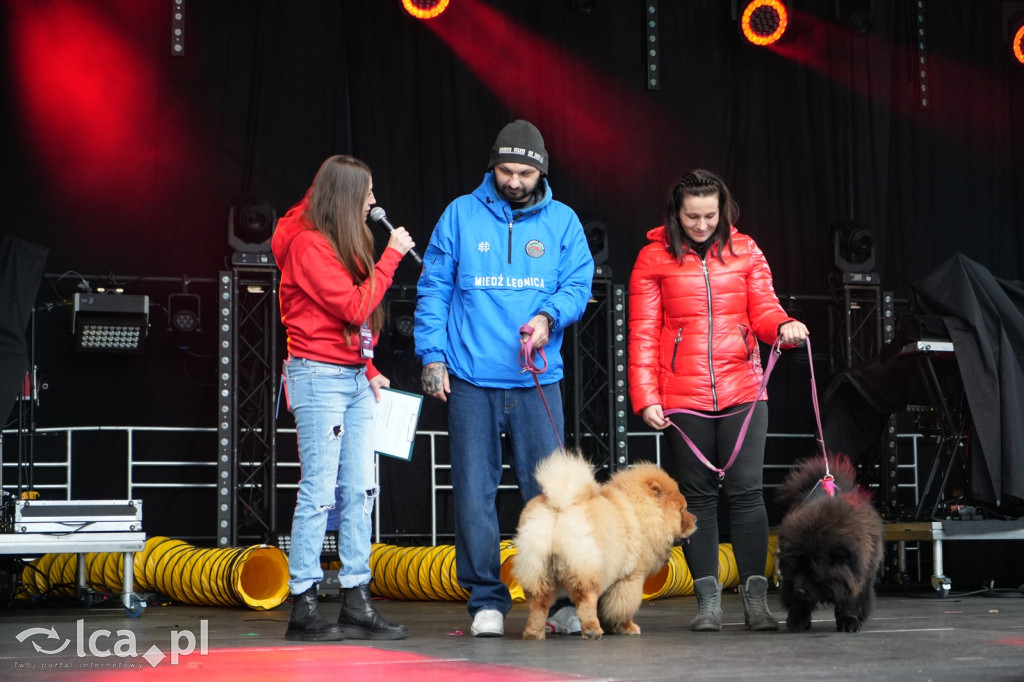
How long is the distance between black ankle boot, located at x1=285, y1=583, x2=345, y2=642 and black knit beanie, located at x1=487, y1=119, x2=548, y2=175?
5.32 feet

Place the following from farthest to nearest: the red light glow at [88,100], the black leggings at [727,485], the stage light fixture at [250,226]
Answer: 1. the red light glow at [88,100]
2. the stage light fixture at [250,226]
3. the black leggings at [727,485]

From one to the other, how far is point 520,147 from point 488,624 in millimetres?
1641

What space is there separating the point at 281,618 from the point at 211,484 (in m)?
2.66

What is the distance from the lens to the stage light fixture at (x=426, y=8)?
7.77m

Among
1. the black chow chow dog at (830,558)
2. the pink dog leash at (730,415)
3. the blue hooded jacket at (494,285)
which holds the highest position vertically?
the blue hooded jacket at (494,285)

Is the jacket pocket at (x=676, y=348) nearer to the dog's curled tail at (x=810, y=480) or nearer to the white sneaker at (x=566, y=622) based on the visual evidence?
the dog's curled tail at (x=810, y=480)

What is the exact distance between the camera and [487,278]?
163 inches

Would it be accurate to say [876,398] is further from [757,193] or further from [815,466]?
[815,466]

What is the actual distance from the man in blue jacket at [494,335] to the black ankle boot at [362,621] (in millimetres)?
288

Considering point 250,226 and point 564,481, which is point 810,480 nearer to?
point 564,481

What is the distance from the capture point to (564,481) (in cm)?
376

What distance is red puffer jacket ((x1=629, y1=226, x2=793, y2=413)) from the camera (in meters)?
4.25

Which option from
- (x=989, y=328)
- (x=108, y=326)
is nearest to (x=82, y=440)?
(x=108, y=326)

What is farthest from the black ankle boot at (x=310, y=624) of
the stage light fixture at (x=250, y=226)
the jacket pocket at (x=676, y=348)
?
the stage light fixture at (x=250, y=226)
